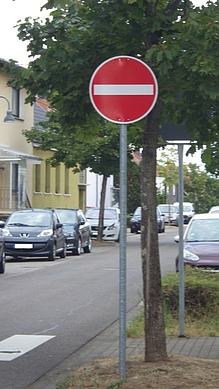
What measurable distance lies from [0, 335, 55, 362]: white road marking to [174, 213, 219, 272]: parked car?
13.3 ft

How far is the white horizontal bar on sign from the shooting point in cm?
711

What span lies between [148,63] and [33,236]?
62.0ft

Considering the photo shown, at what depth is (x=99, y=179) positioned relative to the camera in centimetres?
6562

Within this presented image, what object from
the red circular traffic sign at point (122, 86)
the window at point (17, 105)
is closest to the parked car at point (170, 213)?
the window at point (17, 105)

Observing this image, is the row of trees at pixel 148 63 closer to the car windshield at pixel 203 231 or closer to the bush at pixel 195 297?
the bush at pixel 195 297

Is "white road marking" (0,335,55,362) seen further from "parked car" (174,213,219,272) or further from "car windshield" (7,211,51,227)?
"car windshield" (7,211,51,227)

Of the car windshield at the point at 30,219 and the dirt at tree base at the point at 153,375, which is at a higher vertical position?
the car windshield at the point at 30,219

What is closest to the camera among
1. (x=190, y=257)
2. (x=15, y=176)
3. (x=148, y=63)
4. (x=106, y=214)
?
(x=148, y=63)

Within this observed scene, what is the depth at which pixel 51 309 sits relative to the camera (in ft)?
45.5

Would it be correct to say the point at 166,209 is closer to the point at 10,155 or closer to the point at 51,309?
the point at 10,155

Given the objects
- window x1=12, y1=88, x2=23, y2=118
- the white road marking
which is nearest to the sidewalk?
the white road marking

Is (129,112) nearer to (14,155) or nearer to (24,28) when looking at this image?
(24,28)

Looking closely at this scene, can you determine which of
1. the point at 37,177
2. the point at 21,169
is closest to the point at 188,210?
the point at 37,177

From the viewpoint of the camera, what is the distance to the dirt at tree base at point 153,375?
6852 mm
